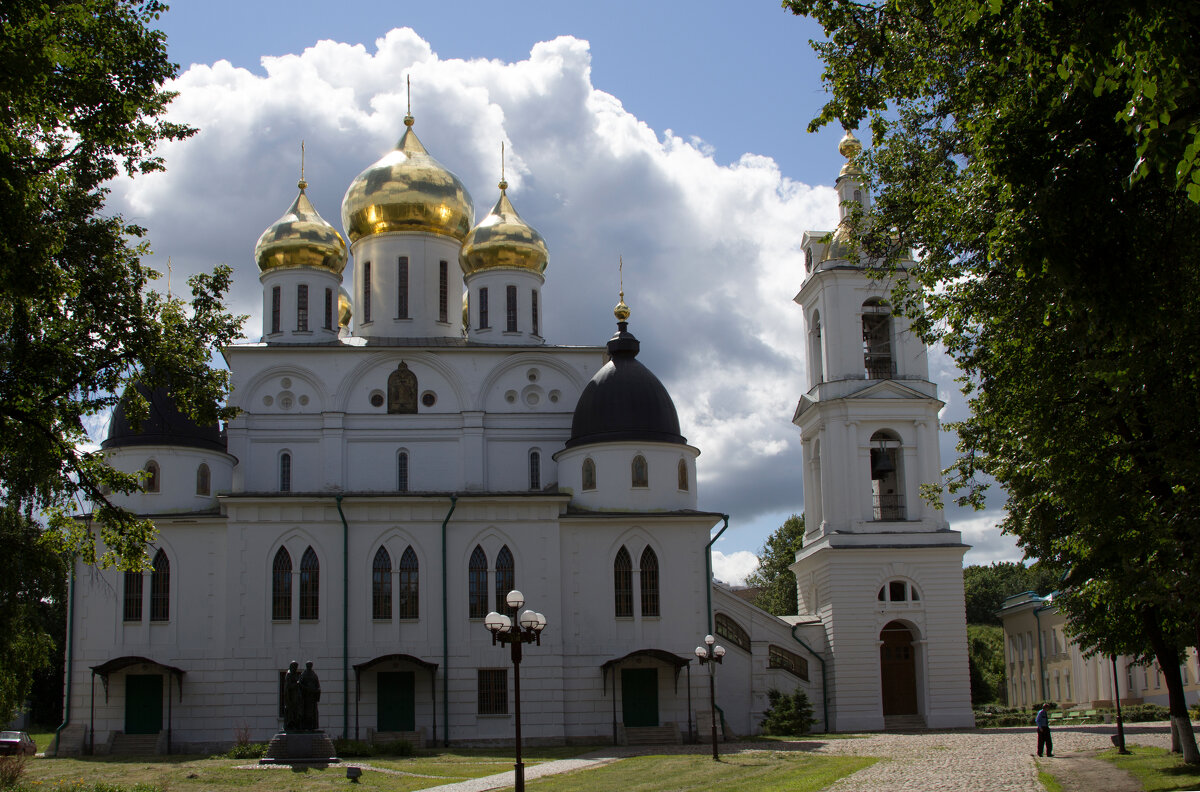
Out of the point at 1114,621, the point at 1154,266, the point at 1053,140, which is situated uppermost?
the point at 1053,140

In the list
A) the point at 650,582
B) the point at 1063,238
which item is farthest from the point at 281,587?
the point at 1063,238

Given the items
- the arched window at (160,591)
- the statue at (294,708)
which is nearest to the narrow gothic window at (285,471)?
the arched window at (160,591)

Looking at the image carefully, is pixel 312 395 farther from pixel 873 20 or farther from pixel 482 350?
pixel 873 20

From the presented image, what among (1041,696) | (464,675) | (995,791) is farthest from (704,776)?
(1041,696)

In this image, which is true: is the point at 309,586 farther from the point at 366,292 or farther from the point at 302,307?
the point at 366,292

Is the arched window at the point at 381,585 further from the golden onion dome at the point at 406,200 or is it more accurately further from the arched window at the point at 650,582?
the golden onion dome at the point at 406,200

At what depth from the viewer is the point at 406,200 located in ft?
112

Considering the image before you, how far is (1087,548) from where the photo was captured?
47.8 feet

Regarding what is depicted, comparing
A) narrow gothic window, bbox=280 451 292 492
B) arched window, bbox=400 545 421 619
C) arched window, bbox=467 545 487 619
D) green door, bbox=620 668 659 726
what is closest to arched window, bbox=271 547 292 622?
arched window, bbox=400 545 421 619

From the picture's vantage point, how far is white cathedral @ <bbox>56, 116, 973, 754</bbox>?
2822 centimetres

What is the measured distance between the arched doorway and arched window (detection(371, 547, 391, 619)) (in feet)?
42.7

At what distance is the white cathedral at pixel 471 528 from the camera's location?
2822 cm

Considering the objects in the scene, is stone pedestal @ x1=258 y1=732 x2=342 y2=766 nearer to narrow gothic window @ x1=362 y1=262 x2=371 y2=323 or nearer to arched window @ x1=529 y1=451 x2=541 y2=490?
arched window @ x1=529 y1=451 x2=541 y2=490

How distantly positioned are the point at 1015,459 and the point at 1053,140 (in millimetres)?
6298
